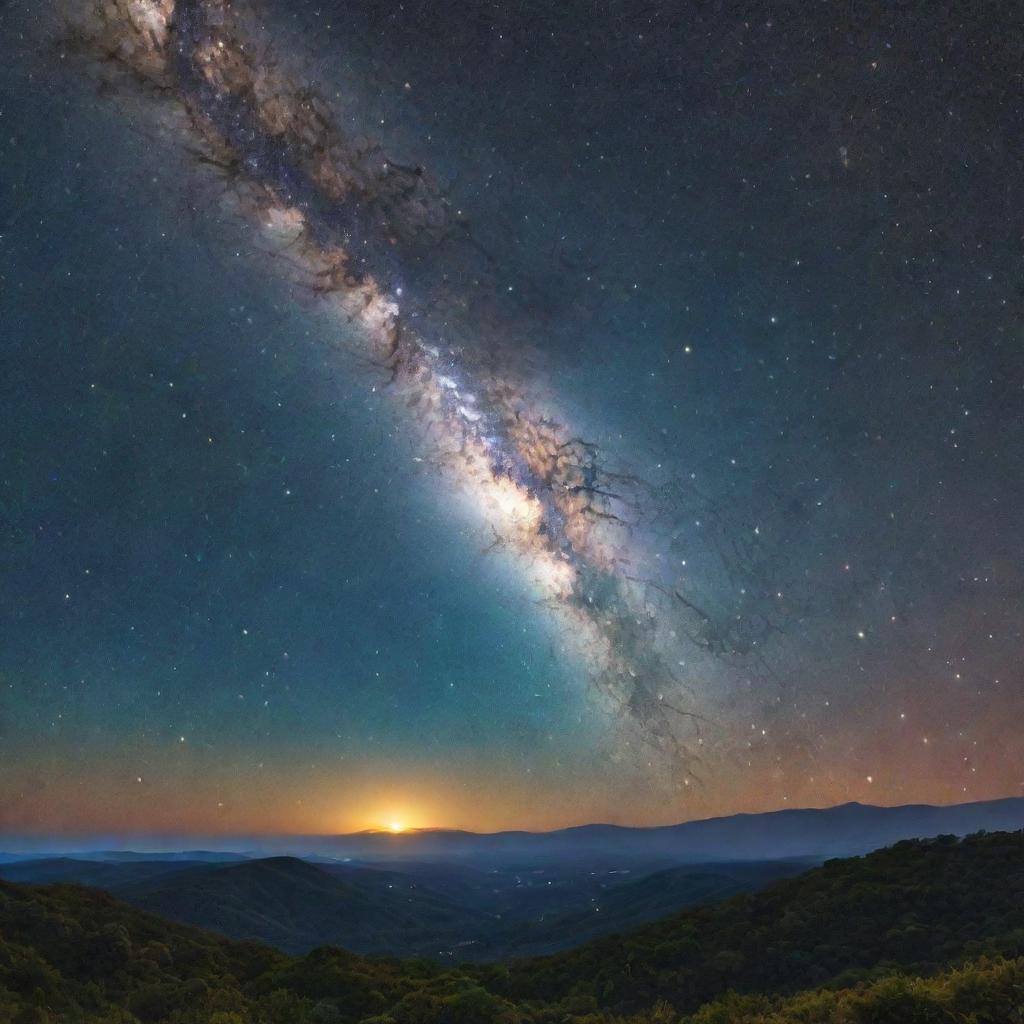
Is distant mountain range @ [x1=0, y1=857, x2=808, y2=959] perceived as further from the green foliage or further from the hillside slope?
the green foliage

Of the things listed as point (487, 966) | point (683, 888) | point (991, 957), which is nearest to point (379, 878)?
point (683, 888)

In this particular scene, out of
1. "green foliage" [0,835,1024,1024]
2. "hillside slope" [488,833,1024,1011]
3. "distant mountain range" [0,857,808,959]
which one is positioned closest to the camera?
"green foliage" [0,835,1024,1024]

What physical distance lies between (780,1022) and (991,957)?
205 inches

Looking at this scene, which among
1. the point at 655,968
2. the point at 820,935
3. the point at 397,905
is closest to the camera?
the point at 820,935

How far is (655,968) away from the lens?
2092 centimetres

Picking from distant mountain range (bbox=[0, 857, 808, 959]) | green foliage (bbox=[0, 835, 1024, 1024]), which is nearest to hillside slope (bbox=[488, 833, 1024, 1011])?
green foliage (bbox=[0, 835, 1024, 1024])

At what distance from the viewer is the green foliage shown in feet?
44.7

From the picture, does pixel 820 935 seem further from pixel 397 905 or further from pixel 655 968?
pixel 397 905

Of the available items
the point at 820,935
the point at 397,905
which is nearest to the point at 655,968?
the point at 820,935

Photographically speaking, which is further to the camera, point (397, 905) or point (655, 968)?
point (397, 905)

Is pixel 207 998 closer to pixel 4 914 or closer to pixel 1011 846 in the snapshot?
pixel 4 914

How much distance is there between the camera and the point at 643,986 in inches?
781

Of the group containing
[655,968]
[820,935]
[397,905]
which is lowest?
[397,905]

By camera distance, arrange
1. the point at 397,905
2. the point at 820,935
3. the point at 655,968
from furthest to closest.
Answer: the point at 397,905
the point at 655,968
the point at 820,935
